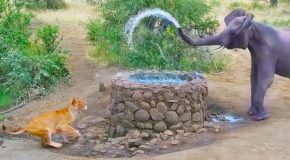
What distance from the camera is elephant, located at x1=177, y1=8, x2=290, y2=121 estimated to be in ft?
27.0

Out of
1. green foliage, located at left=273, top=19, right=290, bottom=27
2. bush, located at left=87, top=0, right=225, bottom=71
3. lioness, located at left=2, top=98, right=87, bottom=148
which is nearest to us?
lioness, located at left=2, top=98, right=87, bottom=148

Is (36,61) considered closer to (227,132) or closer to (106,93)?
(106,93)

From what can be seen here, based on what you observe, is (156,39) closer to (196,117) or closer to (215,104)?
(215,104)

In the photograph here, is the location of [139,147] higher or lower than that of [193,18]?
lower

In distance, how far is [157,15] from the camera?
11.4 m

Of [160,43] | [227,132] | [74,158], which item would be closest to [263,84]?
[227,132]

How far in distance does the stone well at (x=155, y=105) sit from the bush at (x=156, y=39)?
3056 mm

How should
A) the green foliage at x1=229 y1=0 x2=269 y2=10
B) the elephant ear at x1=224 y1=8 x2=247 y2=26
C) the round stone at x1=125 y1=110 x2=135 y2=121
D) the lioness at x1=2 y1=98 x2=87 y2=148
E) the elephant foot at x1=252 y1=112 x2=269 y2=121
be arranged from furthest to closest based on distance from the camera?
1. the green foliage at x1=229 y1=0 x2=269 y2=10
2. the elephant ear at x1=224 y1=8 x2=247 y2=26
3. the elephant foot at x1=252 y1=112 x2=269 y2=121
4. the round stone at x1=125 y1=110 x2=135 y2=121
5. the lioness at x1=2 y1=98 x2=87 y2=148

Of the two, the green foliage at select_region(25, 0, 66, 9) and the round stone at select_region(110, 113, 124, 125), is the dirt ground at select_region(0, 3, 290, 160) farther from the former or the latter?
the green foliage at select_region(25, 0, 66, 9)

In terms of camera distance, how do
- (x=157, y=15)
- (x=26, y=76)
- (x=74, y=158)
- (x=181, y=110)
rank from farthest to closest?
(x=157, y=15)
(x=26, y=76)
(x=181, y=110)
(x=74, y=158)

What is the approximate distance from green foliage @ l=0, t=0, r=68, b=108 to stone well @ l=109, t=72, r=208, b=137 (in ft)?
9.57

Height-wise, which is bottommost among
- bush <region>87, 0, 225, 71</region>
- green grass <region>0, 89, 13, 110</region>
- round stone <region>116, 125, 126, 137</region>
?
green grass <region>0, 89, 13, 110</region>

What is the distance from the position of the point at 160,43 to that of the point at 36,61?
2.20 meters

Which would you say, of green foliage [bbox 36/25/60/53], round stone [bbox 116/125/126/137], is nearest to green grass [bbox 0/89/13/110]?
green foliage [bbox 36/25/60/53]
